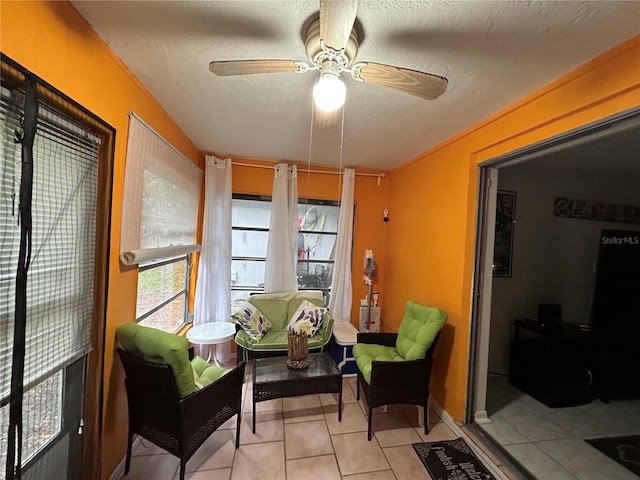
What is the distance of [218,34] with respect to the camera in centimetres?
122

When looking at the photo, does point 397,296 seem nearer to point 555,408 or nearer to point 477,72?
point 555,408

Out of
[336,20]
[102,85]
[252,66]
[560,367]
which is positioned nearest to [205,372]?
[102,85]

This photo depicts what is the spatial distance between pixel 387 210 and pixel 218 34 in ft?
9.43

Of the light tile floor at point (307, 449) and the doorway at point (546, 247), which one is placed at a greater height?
the doorway at point (546, 247)

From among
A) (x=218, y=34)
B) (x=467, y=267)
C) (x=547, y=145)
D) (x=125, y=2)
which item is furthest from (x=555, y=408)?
(x=125, y=2)

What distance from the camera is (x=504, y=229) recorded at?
287 cm

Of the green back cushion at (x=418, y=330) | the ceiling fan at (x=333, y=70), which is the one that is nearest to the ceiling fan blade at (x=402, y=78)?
the ceiling fan at (x=333, y=70)

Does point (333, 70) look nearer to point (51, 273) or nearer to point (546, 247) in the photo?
point (51, 273)

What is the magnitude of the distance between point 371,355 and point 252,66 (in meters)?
2.35

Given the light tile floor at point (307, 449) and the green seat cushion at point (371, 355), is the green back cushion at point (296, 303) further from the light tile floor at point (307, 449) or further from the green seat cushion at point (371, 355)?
the light tile floor at point (307, 449)

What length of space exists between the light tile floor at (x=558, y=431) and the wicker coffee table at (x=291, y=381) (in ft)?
4.22

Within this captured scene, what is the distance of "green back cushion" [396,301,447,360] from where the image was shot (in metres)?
2.04

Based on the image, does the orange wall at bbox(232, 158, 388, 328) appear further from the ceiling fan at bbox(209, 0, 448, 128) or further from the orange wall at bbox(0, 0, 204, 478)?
the ceiling fan at bbox(209, 0, 448, 128)

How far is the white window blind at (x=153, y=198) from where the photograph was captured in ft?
5.32
